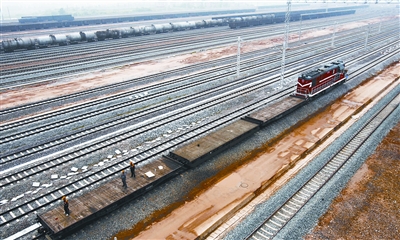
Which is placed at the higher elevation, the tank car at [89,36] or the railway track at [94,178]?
the tank car at [89,36]

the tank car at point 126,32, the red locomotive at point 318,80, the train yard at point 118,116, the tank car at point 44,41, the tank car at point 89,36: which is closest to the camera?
the train yard at point 118,116

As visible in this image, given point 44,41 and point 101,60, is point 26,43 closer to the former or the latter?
point 44,41

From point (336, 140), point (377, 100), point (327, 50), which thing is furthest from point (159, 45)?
point (336, 140)

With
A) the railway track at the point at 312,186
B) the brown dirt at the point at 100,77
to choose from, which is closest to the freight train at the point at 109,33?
the brown dirt at the point at 100,77

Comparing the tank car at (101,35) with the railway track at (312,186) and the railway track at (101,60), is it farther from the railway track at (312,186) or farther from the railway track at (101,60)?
the railway track at (312,186)

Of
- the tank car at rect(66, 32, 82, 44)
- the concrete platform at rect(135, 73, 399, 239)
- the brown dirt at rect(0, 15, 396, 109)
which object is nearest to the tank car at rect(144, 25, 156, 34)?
the tank car at rect(66, 32, 82, 44)

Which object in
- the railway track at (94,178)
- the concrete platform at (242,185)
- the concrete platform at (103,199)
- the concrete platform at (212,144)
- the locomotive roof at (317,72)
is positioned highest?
the locomotive roof at (317,72)

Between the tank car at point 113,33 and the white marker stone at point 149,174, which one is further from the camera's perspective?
the tank car at point 113,33

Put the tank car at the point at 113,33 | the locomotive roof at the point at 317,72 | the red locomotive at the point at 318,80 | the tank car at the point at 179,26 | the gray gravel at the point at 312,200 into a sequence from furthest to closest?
the tank car at the point at 179,26 → the tank car at the point at 113,33 → the locomotive roof at the point at 317,72 → the red locomotive at the point at 318,80 → the gray gravel at the point at 312,200
